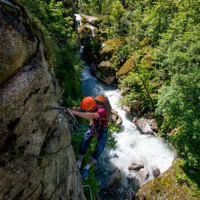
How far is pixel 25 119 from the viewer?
1748 mm

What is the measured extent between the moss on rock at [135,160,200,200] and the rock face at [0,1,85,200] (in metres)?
6.59

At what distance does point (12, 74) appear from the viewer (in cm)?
159

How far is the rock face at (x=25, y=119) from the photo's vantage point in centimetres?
A: 149

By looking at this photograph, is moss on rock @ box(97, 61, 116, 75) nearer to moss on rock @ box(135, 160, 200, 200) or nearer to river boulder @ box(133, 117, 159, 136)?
river boulder @ box(133, 117, 159, 136)

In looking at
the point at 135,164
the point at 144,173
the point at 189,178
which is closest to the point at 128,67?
the point at 135,164

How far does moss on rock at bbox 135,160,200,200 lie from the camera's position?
22.0 feet

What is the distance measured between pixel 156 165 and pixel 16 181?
1019cm

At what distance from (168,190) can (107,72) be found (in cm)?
1406

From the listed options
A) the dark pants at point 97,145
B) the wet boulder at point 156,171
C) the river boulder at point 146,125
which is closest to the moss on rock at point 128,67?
the river boulder at point 146,125

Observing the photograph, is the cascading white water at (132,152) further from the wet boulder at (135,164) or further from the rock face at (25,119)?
the rock face at (25,119)

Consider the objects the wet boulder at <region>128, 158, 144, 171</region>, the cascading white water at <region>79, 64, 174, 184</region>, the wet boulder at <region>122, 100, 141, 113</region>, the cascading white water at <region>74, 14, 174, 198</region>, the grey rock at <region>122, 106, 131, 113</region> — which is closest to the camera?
the wet boulder at <region>128, 158, 144, 171</region>

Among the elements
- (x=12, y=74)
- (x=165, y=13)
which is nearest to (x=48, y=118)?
(x=12, y=74)

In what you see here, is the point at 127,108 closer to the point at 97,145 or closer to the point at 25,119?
the point at 97,145

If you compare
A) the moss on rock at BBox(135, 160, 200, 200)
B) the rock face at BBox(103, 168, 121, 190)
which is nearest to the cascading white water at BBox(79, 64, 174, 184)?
the rock face at BBox(103, 168, 121, 190)
